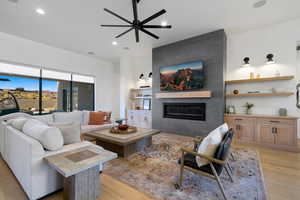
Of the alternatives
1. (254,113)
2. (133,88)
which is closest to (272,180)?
(254,113)

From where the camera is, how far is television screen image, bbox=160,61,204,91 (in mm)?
4234


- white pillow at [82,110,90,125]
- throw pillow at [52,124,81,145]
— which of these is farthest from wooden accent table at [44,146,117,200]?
white pillow at [82,110,90,125]

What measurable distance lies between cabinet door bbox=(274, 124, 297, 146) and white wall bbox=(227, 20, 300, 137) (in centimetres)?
58

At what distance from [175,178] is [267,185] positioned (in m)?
1.34

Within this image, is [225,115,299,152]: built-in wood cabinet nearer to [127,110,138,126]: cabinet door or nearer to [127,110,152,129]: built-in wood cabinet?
[127,110,152,129]: built-in wood cabinet

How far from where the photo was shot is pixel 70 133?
206 cm

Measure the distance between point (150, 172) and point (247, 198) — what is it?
1.35m

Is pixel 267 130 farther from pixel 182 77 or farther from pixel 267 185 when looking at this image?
pixel 182 77

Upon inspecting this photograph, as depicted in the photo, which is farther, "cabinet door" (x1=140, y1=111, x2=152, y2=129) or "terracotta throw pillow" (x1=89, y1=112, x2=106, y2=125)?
"cabinet door" (x1=140, y1=111, x2=152, y2=129)

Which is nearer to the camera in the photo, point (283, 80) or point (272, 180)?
point (272, 180)

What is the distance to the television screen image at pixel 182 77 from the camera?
4234 mm

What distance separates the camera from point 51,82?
5.13m

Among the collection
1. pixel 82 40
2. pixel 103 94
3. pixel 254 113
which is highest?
pixel 82 40

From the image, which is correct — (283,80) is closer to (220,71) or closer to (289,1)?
(220,71)
